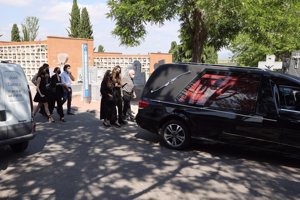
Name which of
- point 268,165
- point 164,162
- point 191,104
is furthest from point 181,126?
point 268,165

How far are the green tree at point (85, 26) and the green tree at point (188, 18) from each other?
33.1 meters

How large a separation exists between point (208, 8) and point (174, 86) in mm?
4517

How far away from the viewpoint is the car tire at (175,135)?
7613 millimetres

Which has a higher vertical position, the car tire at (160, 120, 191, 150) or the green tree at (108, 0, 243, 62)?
the green tree at (108, 0, 243, 62)

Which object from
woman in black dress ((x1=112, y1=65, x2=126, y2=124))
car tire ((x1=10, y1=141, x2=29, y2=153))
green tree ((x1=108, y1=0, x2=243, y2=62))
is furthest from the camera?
green tree ((x1=108, y1=0, x2=243, y2=62))

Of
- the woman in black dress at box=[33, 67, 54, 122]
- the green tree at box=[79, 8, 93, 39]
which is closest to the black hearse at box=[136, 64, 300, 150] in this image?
the woman in black dress at box=[33, 67, 54, 122]

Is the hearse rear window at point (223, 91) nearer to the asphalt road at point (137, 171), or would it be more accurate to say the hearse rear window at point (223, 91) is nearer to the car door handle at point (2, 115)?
the asphalt road at point (137, 171)

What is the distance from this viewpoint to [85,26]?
4831cm

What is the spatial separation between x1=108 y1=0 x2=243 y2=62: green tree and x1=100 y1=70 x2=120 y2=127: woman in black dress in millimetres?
3887

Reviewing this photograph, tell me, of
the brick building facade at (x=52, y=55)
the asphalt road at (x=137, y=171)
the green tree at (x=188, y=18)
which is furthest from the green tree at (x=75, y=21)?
the asphalt road at (x=137, y=171)

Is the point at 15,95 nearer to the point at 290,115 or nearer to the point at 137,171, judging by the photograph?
the point at 137,171

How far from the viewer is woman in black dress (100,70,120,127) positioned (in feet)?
32.0

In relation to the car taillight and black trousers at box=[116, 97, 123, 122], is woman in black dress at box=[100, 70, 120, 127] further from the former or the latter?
Result: the car taillight

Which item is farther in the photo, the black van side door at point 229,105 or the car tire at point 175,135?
the car tire at point 175,135
